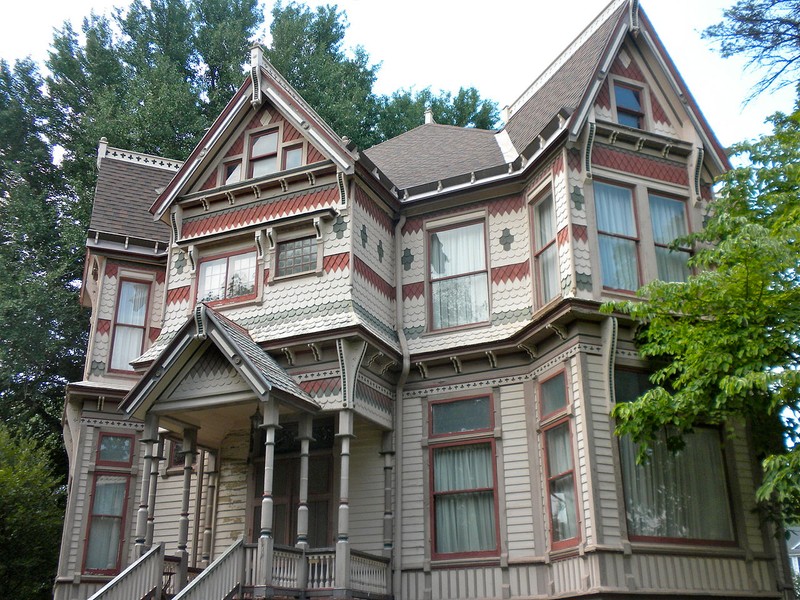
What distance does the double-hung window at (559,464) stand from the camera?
1372cm

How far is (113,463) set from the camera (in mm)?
18297

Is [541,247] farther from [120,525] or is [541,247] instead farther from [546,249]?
[120,525]

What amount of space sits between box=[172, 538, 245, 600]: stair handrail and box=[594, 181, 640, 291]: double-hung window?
7.71 metres

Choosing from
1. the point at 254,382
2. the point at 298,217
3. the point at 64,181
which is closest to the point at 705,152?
the point at 298,217

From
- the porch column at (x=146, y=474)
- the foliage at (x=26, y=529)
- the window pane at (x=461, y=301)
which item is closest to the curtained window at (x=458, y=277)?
the window pane at (x=461, y=301)

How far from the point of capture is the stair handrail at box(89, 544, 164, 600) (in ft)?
44.6

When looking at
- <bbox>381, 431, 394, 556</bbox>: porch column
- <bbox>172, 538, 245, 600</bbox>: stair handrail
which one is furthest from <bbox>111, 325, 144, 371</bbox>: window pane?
<bbox>172, 538, 245, 600</bbox>: stair handrail

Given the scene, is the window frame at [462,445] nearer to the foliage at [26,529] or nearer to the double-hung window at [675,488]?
the double-hung window at [675,488]

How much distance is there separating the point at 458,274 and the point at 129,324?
8.15 metres

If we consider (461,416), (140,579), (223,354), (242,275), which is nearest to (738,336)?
(461,416)

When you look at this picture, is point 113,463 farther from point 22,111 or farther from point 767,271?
point 22,111

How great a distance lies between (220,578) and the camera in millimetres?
13094

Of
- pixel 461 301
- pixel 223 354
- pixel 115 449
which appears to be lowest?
pixel 115 449

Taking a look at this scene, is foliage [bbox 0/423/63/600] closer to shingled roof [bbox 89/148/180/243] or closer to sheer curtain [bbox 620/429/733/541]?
shingled roof [bbox 89/148/180/243]
